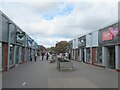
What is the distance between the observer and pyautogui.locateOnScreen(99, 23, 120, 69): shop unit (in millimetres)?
23469

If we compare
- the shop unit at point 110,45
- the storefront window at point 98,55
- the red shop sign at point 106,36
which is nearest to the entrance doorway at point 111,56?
the shop unit at point 110,45

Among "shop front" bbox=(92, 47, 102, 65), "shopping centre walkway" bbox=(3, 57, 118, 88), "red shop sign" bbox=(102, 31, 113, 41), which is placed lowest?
"shopping centre walkway" bbox=(3, 57, 118, 88)

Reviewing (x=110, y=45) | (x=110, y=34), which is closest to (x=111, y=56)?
(x=110, y=45)

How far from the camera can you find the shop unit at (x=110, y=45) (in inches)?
924

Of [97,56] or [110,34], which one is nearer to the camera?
[110,34]

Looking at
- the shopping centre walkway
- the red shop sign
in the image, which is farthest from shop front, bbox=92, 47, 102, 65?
the shopping centre walkway

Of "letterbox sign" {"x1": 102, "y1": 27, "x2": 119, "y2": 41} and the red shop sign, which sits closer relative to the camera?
"letterbox sign" {"x1": 102, "y1": 27, "x2": 119, "y2": 41}

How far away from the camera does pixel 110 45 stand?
26.0 m

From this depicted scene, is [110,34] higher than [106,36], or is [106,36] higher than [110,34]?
[110,34]

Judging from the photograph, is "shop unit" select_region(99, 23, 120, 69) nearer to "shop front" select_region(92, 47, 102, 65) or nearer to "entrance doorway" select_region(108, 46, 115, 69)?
"entrance doorway" select_region(108, 46, 115, 69)

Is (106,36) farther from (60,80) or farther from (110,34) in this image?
(60,80)

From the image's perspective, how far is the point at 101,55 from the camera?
30.2 m

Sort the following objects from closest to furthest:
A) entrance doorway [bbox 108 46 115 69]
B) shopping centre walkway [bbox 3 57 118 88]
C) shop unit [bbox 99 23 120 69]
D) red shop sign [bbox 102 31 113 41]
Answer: shopping centre walkway [bbox 3 57 118 88]
shop unit [bbox 99 23 120 69]
red shop sign [bbox 102 31 113 41]
entrance doorway [bbox 108 46 115 69]

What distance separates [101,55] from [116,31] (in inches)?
285
